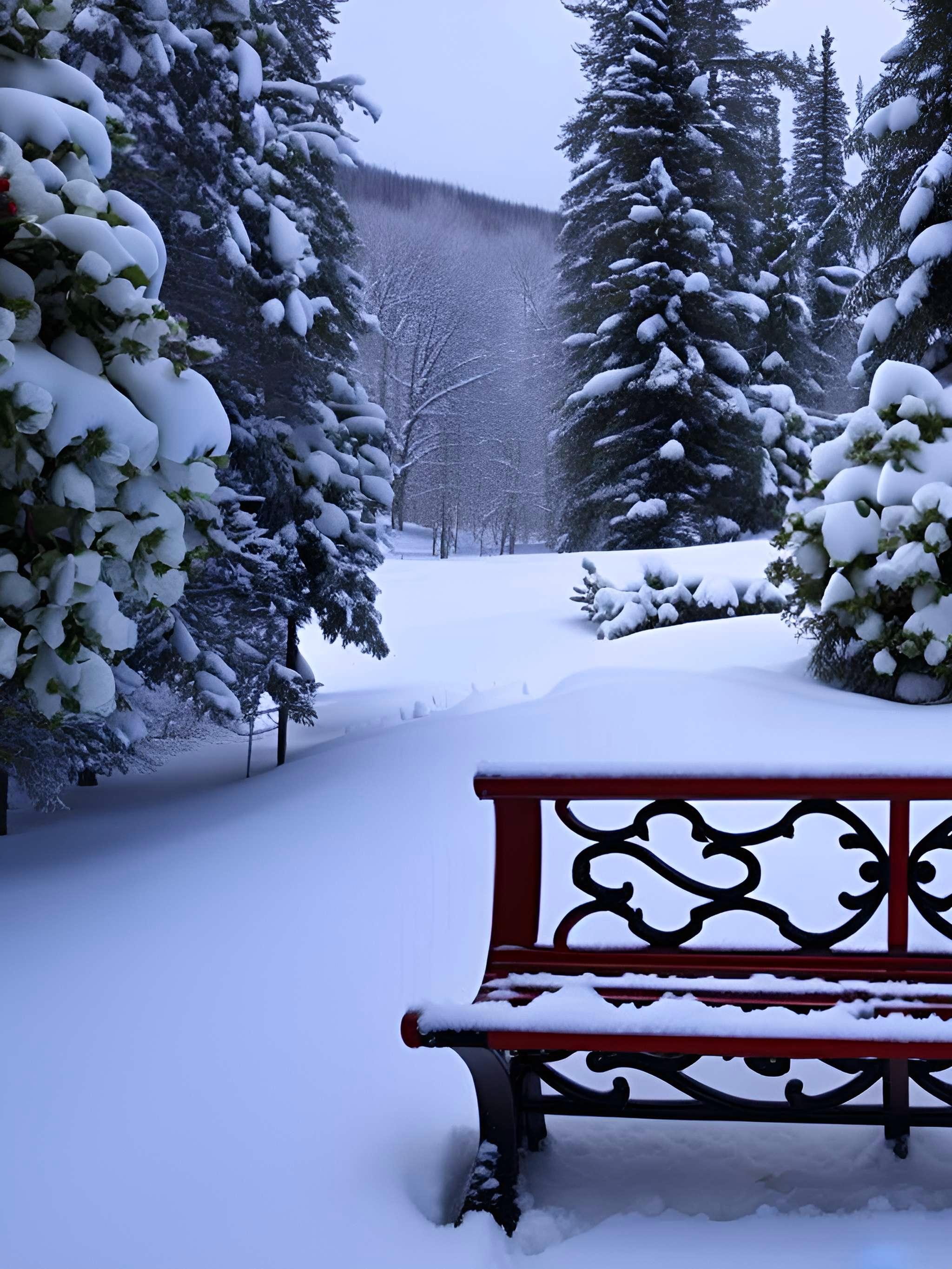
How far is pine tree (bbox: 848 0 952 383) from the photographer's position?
37.6 feet

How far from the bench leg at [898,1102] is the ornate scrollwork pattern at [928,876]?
0.37 metres

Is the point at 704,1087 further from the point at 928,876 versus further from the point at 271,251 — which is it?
the point at 271,251

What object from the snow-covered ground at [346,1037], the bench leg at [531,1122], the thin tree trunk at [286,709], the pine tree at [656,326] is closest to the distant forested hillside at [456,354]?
the pine tree at [656,326]

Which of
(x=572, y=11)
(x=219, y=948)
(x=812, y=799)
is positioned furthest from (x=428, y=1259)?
(x=572, y=11)

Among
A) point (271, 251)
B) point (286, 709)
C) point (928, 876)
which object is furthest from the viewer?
point (286, 709)

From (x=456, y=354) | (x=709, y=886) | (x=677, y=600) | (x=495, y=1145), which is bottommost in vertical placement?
(x=495, y=1145)

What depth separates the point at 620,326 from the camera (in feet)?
66.7

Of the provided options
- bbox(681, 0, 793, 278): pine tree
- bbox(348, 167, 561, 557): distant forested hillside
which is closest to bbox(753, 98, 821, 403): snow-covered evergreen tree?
bbox(681, 0, 793, 278): pine tree

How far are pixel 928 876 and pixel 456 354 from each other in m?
36.2

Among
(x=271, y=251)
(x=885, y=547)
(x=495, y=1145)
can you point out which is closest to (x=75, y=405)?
(x=495, y=1145)

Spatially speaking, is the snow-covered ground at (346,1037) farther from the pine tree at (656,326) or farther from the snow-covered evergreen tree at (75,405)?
the pine tree at (656,326)

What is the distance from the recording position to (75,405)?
3.29 meters

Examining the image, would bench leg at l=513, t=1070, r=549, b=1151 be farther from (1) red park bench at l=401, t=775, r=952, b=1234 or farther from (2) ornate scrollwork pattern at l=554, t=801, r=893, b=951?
(2) ornate scrollwork pattern at l=554, t=801, r=893, b=951

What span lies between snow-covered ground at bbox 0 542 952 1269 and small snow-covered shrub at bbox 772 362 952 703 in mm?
361
